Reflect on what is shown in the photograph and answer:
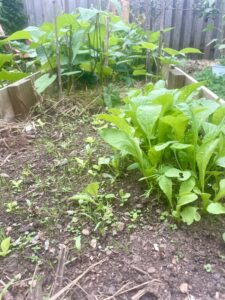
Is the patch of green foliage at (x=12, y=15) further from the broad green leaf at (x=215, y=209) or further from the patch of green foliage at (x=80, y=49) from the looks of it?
the broad green leaf at (x=215, y=209)

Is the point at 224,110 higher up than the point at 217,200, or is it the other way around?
the point at 224,110

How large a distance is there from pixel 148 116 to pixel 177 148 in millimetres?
158

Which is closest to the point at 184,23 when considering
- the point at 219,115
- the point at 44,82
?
the point at 44,82

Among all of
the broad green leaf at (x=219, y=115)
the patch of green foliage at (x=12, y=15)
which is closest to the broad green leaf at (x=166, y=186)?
the broad green leaf at (x=219, y=115)

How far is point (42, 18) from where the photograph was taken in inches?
232

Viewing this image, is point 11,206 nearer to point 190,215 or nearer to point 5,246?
point 5,246

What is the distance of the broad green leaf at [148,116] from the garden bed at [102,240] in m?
0.20

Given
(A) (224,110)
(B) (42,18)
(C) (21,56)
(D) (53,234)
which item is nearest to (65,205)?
(D) (53,234)

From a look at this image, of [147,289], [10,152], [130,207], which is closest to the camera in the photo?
[147,289]

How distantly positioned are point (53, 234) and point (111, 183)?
295 millimetres

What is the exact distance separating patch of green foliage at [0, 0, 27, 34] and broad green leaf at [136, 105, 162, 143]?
5.71 meters

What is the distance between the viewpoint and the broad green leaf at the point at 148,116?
95 centimetres

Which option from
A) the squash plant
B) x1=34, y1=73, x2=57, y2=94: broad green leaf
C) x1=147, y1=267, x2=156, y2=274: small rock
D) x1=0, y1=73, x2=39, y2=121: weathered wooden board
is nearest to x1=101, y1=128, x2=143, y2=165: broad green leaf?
the squash plant

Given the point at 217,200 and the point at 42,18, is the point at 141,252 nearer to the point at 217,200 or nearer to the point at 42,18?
the point at 217,200
